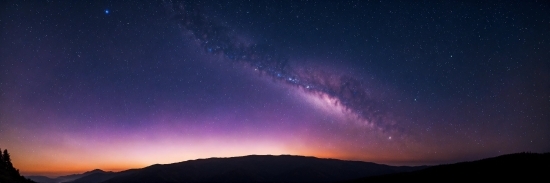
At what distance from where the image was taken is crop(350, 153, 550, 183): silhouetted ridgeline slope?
1354 inches

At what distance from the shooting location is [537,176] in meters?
32.8

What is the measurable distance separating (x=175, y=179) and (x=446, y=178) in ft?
581

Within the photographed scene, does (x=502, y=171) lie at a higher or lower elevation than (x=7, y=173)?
lower

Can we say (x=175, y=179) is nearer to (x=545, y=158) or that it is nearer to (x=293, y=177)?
(x=293, y=177)

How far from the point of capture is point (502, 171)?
127ft

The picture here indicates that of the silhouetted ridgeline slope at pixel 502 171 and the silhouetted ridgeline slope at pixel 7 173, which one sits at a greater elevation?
the silhouetted ridgeline slope at pixel 7 173

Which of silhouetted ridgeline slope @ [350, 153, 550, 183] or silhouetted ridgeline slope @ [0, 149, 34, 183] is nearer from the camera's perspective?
silhouetted ridgeline slope @ [0, 149, 34, 183]

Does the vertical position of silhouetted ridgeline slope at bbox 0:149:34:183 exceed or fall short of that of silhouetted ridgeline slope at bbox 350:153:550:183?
it exceeds it

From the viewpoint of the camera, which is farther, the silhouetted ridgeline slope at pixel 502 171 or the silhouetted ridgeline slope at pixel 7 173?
the silhouetted ridgeline slope at pixel 502 171

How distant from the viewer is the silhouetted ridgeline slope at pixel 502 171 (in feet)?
113

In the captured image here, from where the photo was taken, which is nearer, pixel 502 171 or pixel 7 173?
pixel 7 173

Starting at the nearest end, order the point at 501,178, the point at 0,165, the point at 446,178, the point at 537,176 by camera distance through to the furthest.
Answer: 1. the point at 0,165
2. the point at 537,176
3. the point at 501,178
4. the point at 446,178

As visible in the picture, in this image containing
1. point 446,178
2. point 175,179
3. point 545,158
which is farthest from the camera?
point 175,179

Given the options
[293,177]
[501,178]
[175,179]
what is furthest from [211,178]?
[501,178]
